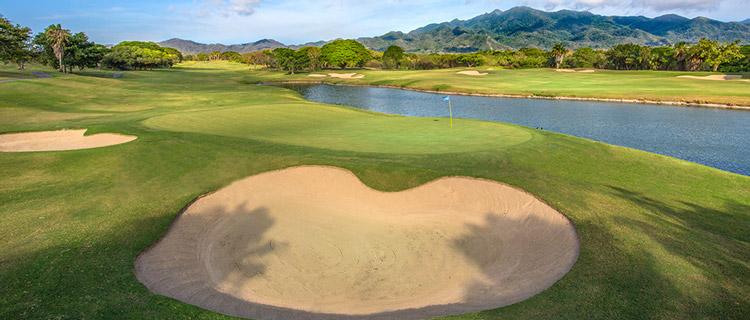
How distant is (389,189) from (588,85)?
227 feet

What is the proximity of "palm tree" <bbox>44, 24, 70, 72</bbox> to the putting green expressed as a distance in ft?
184

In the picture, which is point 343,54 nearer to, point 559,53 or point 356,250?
point 559,53

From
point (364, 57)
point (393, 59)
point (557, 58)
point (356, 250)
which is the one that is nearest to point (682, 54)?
point (557, 58)

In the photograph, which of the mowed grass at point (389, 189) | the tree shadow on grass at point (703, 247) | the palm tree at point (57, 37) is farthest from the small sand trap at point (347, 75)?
the tree shadow on grass at point (703, 247)

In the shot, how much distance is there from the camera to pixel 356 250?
10.7 m

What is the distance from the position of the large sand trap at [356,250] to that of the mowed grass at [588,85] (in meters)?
55.9

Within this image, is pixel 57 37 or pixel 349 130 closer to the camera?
pixel 349 130

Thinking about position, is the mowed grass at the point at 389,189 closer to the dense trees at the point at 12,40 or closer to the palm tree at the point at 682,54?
the dense trees at the point at 12,40

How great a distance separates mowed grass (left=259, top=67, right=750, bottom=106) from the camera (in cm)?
5462

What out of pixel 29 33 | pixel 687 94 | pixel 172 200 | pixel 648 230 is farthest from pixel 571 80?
pixel 29 33

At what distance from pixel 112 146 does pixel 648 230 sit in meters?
20.5

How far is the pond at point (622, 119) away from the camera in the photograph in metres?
30.9

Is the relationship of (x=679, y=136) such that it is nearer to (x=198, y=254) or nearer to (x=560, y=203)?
(x=560, y=203)

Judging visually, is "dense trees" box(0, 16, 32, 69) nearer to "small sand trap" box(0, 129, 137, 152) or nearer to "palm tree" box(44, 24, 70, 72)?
"palm tree" box(44, 24, 70, 72)
